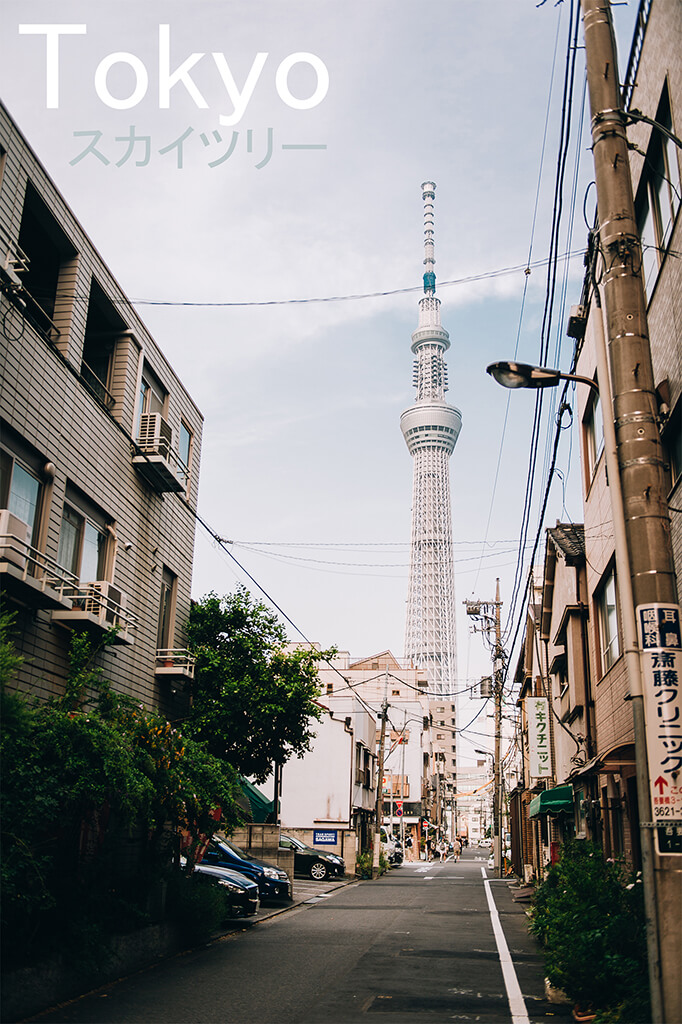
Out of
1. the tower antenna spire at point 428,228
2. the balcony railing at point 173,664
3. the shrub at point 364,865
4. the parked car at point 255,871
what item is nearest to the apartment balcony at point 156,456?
the balcony railing at point 173,664

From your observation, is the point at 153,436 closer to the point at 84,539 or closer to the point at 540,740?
the point at 84,539

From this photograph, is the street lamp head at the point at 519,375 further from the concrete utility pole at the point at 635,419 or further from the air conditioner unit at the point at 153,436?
the air conditioner unit at the point at 153,436

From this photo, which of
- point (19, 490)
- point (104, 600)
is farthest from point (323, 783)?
point (19, 490)

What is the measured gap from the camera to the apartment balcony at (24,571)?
35.9 feet

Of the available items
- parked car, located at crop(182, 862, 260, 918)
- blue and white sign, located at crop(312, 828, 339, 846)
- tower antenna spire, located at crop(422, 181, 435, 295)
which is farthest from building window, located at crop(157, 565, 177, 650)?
tower antenna spire, located at crop(422, 181, 435, 295)

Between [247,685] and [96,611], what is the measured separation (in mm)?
5764

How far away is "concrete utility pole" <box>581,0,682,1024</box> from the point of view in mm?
6195

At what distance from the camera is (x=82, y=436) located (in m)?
14.7

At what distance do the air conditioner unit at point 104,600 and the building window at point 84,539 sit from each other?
46 cm

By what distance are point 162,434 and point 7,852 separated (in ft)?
35.1

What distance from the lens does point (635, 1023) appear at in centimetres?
762

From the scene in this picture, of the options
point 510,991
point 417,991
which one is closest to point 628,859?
point 510,991

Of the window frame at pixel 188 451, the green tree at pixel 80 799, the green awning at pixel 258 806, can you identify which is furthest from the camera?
the green awning at pixel 258 806

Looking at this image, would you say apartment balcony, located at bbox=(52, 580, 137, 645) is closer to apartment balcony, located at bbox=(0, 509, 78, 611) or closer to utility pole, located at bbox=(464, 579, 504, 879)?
apartment balcony, located at bbox=(0, 509, 78, 611)
